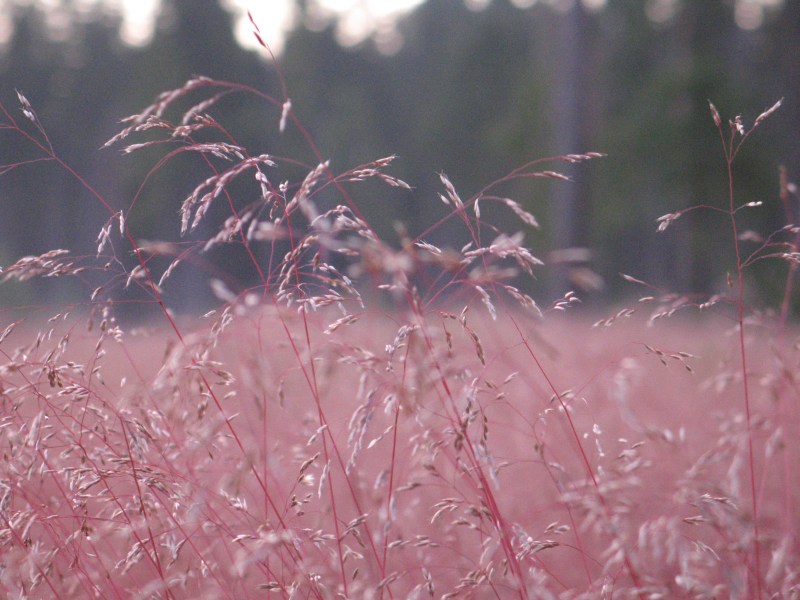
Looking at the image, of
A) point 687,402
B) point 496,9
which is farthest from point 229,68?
point 687,402

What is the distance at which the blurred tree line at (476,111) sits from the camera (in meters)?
13.4

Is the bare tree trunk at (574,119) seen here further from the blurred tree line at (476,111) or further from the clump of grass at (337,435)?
the clump of grass at (337,435)

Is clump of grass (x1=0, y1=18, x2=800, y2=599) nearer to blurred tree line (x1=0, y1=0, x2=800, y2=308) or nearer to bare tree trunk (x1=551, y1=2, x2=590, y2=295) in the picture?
bare tree trunk (x1=551, y1=2, x2=590, y2=295)

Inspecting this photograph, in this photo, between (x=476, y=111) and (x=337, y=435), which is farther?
→ (x=476, y=111)

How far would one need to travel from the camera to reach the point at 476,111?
2673 centimetres

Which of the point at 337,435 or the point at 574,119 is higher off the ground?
the point at 337,435

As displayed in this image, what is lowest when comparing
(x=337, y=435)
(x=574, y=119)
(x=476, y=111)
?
(x=476, y=111)

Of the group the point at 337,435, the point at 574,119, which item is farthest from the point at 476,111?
the point at 337,435

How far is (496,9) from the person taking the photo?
2772cm

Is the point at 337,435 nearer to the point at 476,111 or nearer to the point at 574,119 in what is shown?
the point at 574,119

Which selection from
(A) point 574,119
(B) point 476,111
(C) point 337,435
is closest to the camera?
(C) point 337,435

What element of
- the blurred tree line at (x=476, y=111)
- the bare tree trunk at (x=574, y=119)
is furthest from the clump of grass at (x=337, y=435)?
the blurred tree line at (x=476, y=111)

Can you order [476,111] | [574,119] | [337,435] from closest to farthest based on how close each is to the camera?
[337,435] → [574,119] → [476,111]

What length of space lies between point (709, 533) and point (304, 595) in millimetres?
1600
